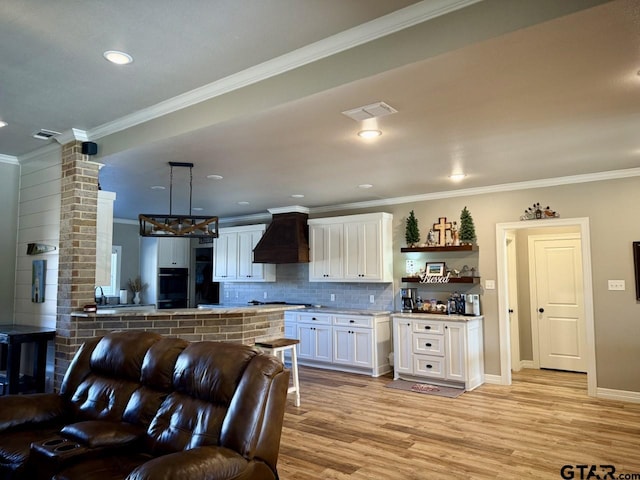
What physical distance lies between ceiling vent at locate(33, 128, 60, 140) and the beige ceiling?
5.2 inches

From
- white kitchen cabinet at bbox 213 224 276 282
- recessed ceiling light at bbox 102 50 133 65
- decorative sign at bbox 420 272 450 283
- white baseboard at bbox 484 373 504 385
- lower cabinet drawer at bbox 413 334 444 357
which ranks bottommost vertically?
white baseboard at bbox 484 373 504 385

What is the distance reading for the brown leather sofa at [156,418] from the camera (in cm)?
217

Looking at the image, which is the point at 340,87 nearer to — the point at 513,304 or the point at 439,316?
the point at 439,316

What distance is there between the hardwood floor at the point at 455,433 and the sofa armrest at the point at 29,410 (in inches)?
62.6

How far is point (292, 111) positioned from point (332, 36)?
63 centimetres

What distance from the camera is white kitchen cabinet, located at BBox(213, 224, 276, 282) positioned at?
817cm

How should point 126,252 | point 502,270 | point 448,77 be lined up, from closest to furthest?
point 448,77, point 502,270, point 126,252

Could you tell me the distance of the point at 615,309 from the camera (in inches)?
203

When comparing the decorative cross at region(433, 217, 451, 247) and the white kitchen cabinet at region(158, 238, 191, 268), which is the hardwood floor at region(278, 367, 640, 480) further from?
the white kitchen cabinet at region(158, 238, 191, 268)

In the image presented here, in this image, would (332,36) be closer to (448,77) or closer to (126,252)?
(448,77)

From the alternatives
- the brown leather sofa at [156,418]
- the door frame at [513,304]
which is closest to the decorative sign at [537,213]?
the door frame at [513,304]

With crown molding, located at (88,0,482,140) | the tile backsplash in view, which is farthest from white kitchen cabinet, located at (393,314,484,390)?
crown molding, located at (88,0,482,140)

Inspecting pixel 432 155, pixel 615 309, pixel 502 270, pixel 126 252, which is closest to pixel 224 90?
pixel 432 155

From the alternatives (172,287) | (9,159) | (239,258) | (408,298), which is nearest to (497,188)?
(408,298)
